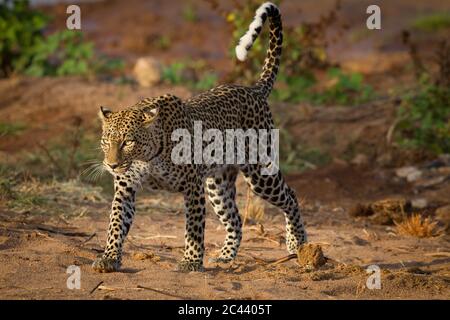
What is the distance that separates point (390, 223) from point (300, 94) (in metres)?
5.09

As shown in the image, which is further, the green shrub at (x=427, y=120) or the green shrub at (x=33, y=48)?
the green shrub at (x=33, y=48)

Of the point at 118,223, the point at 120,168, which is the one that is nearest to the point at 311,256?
the point at 118,223

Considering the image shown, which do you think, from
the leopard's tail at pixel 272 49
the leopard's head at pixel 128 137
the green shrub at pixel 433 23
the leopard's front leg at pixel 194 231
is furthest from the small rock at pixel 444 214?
the green shrub at pixel 433 23

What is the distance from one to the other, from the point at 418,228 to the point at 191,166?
311cm

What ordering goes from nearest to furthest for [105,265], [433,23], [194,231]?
1. [105,265]
2. [194,231]
3. [433,23]

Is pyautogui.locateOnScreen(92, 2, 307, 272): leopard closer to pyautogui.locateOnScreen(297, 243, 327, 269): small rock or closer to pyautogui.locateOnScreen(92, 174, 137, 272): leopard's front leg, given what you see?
pyautogui.locateOnScreen(92, 174, 137, 272): leopard's front leg

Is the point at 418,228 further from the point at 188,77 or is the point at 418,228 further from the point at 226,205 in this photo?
the point at 188,77

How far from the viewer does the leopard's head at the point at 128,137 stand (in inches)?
328

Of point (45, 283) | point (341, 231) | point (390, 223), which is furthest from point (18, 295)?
point (390, 223)

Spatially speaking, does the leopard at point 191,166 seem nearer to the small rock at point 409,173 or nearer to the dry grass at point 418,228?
the dry grass at point 418,228

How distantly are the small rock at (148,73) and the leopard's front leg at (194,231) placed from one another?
7.99m

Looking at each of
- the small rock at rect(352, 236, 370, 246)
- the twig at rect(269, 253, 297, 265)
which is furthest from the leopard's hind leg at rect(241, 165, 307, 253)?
the small rock at rect(352, 236, 370, 246)

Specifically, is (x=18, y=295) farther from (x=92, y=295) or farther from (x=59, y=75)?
(x=59, y=75)

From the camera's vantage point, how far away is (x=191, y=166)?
8.74 m
